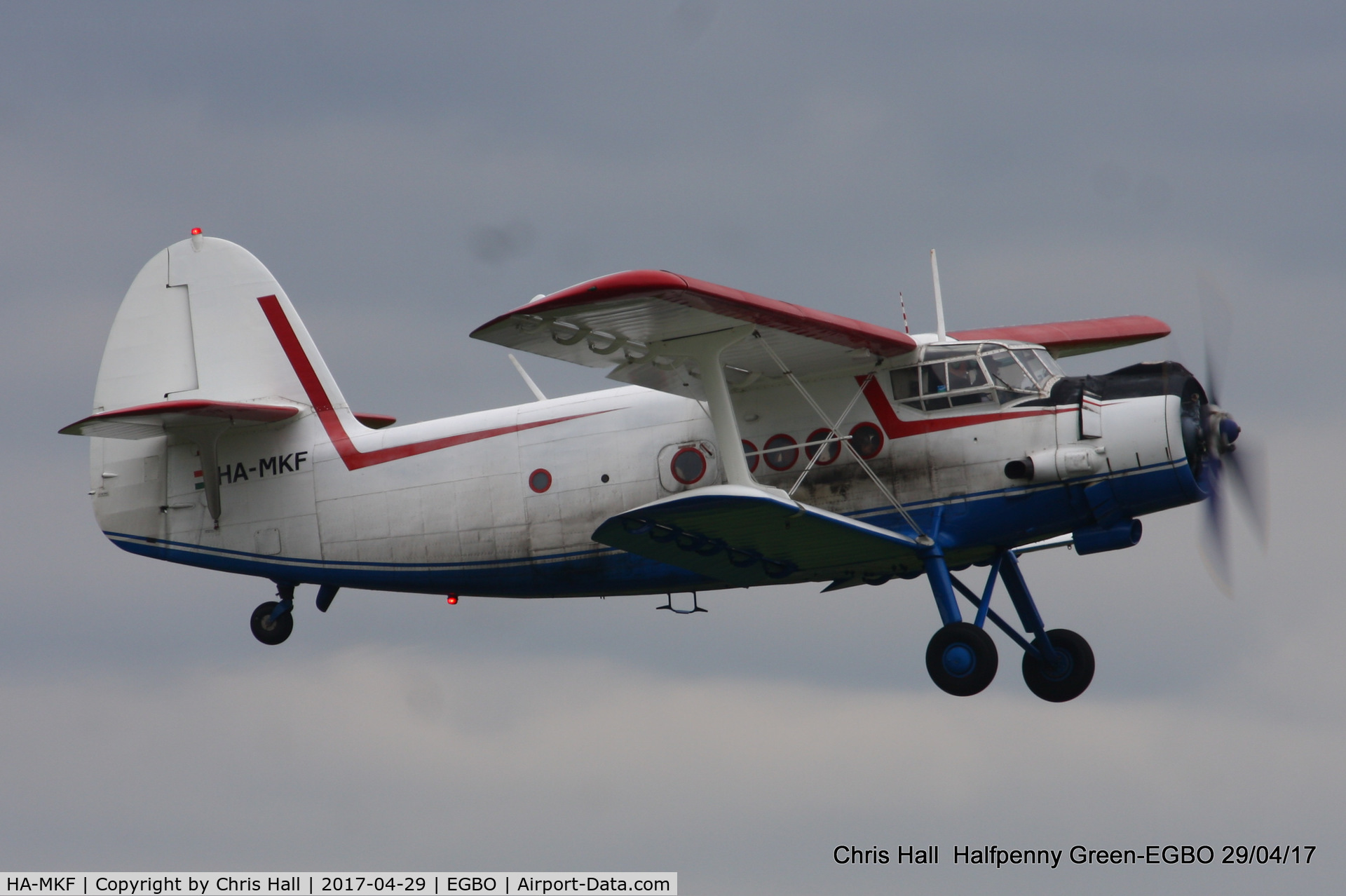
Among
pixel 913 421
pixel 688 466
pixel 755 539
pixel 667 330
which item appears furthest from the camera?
pixel 688 466

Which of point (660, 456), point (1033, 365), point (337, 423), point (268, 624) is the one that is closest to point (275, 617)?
point (268, 624)

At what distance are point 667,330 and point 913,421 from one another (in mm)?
2676

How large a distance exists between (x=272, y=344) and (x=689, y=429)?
575 cm

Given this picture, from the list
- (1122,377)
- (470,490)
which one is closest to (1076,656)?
(1122,377)

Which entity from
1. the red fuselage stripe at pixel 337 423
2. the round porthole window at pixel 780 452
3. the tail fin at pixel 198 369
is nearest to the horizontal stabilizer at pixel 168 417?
the tail fin at pixel 198 369

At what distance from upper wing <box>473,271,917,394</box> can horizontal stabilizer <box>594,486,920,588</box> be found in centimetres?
147

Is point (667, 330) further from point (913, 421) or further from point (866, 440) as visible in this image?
point (913, 421)

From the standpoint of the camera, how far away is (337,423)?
1962 cm

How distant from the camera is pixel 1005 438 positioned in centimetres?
1638

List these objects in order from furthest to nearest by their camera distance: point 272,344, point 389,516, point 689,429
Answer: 1. point 272,344
2. point 389,516
3. point 689,429

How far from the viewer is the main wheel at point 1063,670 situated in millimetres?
17781

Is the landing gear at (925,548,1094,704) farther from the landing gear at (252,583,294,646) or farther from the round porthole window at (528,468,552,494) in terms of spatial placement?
the landing gear at (252,583,294,646)

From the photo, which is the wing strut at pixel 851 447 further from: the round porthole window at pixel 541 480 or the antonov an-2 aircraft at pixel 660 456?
the round porthole window at pixel 541 480

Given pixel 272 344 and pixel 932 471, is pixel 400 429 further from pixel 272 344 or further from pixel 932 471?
pixel 932 471
